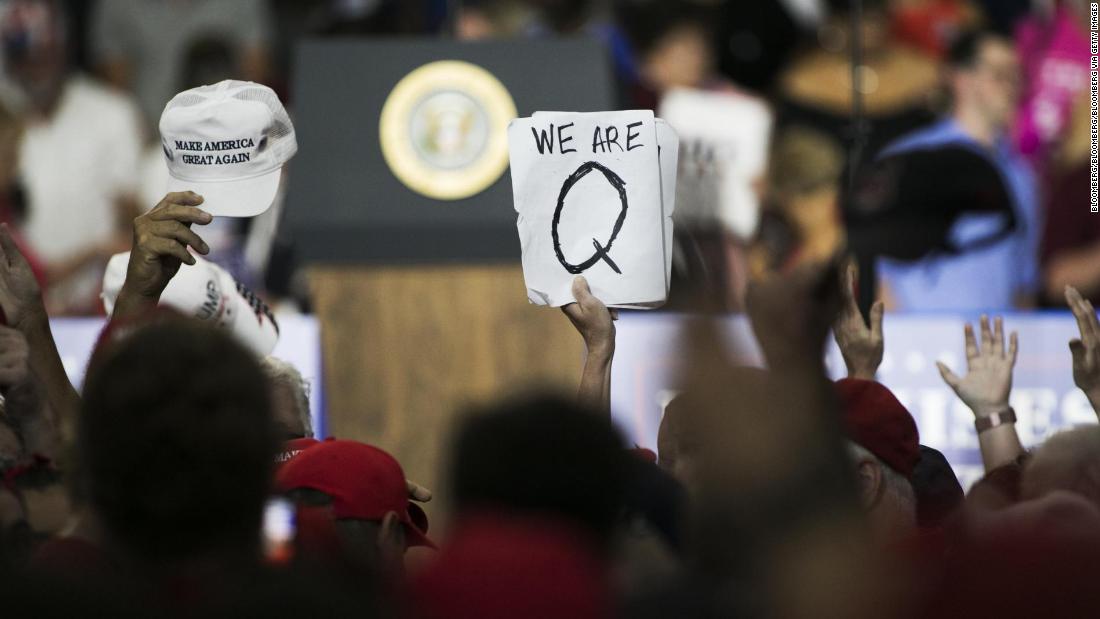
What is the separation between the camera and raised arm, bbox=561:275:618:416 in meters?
3.08

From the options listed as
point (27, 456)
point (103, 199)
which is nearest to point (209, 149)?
point (27, 456)

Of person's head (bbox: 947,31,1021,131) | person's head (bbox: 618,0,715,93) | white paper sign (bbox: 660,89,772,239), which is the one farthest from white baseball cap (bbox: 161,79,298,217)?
person's head (bbox: 947,31,1021,131)

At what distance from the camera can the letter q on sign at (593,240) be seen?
3.42 meters

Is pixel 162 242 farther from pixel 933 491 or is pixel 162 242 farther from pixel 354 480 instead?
pixel 933 491

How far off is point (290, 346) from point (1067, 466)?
121 inches

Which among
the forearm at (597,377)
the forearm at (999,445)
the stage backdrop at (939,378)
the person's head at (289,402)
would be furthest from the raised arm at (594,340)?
the stage backdrop at (939,378)

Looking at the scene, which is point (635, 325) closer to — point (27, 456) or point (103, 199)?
point (27, 456)

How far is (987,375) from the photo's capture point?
3.67 m

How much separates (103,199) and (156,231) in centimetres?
440

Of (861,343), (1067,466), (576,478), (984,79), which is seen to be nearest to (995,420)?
(861,343)

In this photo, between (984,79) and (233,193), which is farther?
(984,79)

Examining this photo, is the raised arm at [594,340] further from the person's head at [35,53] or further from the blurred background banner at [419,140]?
the person's head at [35,53]

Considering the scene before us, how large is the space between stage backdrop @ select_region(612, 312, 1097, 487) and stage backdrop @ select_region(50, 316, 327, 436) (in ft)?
2.81

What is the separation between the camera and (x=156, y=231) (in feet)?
10.2
